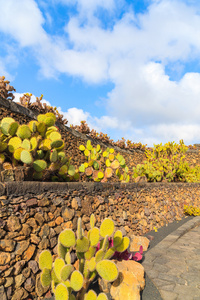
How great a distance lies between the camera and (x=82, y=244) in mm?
2227

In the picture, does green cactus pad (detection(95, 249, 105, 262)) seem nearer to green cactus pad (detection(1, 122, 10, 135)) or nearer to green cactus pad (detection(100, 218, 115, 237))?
green cactus pad (detection(100, 218, 115, 237))

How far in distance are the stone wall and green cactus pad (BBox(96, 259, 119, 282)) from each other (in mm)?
935

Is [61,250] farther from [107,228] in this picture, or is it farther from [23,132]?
[23,132]

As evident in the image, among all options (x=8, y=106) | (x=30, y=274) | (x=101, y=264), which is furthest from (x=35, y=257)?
(x=8, y=106)

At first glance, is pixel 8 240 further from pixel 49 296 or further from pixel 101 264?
pixel 101 264

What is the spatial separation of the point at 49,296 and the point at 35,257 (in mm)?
474

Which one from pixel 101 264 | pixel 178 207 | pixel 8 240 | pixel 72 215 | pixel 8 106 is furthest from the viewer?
pixel 178 207

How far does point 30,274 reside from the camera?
263 centimetres

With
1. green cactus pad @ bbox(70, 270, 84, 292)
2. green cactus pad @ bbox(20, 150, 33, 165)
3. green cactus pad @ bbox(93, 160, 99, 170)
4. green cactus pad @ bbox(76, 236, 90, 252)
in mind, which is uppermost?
green cactus pad @ bbox(93, 160, 99, 170)

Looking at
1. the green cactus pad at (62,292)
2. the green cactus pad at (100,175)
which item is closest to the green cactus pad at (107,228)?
the green cactus pad at (62,292)

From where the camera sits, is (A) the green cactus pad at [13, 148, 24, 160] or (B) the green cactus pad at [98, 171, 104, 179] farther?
(B) the green cactus pad at [98, 171, 104, 179]

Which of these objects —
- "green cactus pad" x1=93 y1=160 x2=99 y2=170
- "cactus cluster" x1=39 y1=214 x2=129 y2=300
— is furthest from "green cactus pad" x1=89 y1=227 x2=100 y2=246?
"green cactus pad" x1=93 y1=160 x2=99 y2=170

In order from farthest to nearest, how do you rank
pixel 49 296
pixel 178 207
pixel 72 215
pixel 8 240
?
1. pixel 178 207
2. pixel 72 215
3. pixel 49 296
4. pixel 8 240

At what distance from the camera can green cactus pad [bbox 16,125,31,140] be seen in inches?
136
